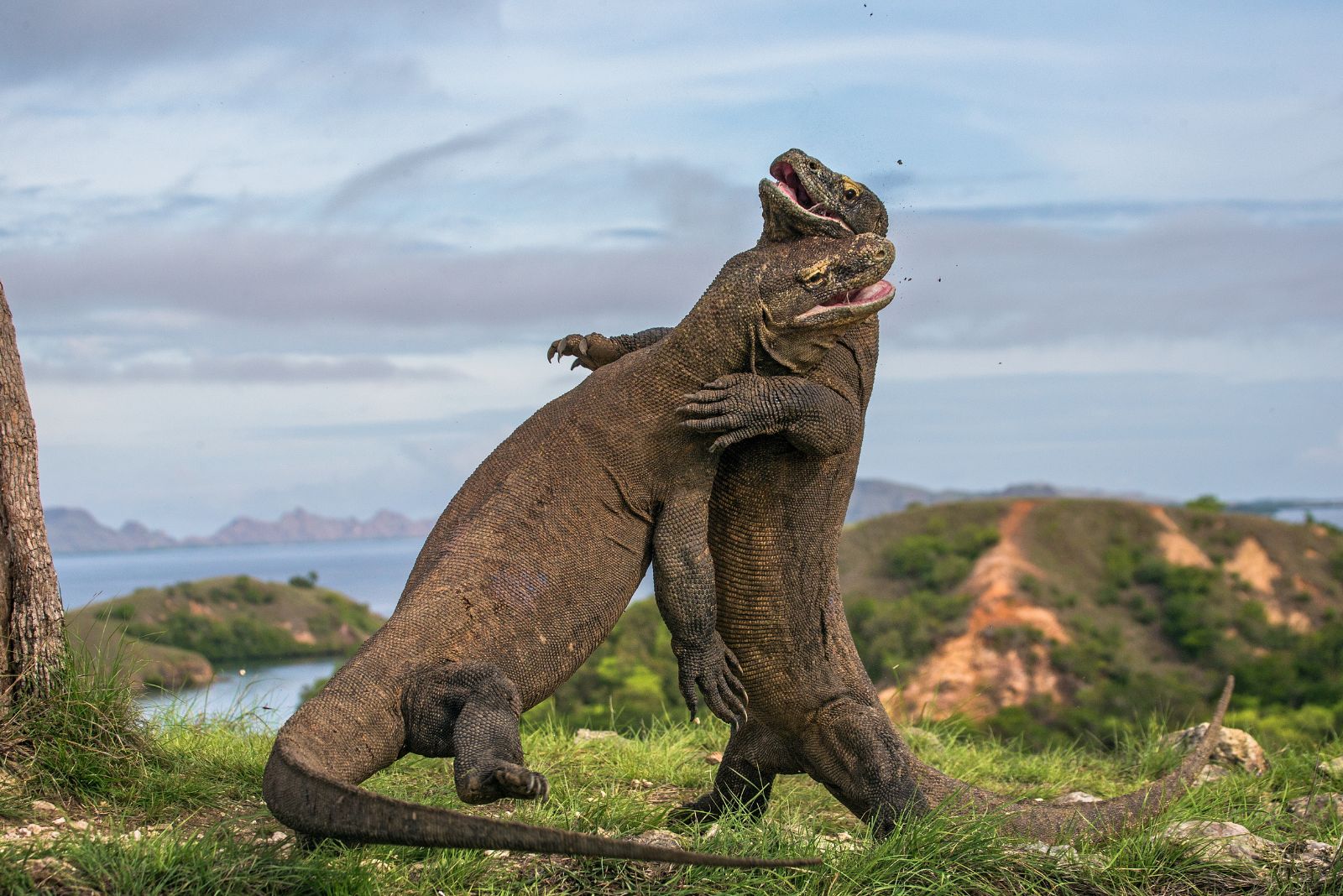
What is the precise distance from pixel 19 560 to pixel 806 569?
3.67 metres

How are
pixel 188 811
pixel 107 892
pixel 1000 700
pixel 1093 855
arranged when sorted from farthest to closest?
1. pixel 1000 700
2. pixel 188 811
3. pixel 1093 855
4. pixel 107 892

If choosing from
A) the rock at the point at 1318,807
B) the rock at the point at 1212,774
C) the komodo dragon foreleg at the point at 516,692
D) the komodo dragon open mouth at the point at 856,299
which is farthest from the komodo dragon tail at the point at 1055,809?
the komodo dragon open mouth at the point at 856,299

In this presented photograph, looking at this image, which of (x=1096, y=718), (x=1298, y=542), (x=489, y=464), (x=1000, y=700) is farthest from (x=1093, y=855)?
(x=1298, y=542)

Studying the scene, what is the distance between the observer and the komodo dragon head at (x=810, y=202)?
5.81 meters

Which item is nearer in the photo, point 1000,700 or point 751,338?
point 751,338

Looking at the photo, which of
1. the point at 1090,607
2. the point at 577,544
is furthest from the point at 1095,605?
the point at 577,544

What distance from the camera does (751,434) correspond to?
5.49 meters

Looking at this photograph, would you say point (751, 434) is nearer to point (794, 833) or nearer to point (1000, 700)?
point (794, 833)

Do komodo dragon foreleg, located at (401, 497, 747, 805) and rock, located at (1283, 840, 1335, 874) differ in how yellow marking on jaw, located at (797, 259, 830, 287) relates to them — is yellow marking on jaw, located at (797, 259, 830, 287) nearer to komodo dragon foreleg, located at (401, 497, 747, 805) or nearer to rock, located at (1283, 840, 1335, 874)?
komodo dragon foreleg, located at (401, 497, 747, 805)

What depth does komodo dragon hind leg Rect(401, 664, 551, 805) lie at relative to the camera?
4.61m

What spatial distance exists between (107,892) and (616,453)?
8.00 feet

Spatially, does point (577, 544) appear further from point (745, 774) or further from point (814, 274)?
point (745, 774)

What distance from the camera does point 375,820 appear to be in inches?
169

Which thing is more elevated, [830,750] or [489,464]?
[489,464]
